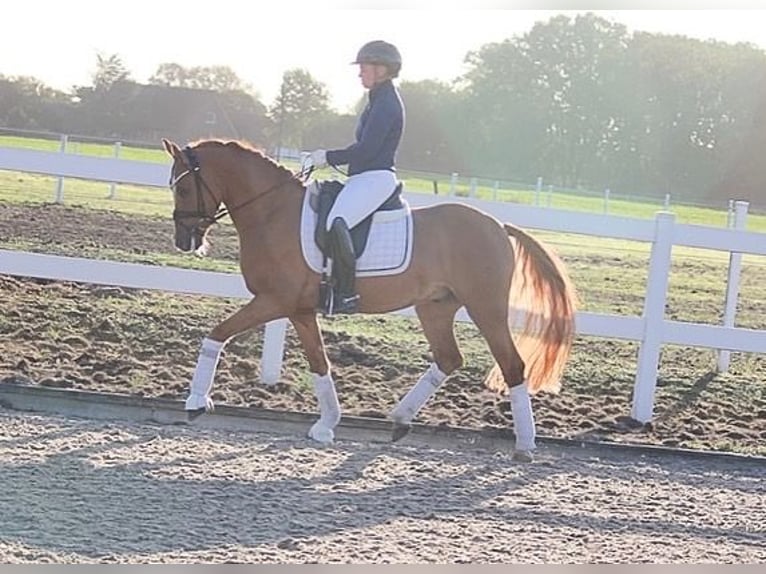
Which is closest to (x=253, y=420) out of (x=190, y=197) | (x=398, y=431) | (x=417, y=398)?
(x=398, y=431)

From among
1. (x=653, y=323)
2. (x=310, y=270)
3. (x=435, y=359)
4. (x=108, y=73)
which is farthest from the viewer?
(x=108, y=73)

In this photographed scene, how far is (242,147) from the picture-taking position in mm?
6473

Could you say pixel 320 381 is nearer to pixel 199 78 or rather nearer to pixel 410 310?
pixel 410 310

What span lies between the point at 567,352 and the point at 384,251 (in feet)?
4.47

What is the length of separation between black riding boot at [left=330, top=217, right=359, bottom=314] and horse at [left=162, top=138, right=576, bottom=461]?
0.09 metres

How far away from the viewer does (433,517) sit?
4.75 metres

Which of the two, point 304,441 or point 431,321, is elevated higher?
point 431,321

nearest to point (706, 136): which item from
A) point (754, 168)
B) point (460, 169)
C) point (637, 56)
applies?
point (754, 168)

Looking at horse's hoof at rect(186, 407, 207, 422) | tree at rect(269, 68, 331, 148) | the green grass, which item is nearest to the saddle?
horse's hoof at rect(186, 407, 207, 422)

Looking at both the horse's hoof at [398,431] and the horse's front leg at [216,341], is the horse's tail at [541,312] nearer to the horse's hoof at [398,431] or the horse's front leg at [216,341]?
the horse's hoof at [398,431]

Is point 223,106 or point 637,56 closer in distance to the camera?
point 223,106

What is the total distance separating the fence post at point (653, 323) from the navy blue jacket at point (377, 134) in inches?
97.5

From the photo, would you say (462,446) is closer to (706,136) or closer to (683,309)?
(683,309)

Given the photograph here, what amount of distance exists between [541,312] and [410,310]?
3.90 ft
